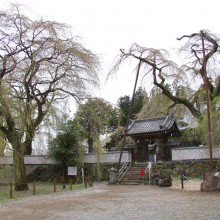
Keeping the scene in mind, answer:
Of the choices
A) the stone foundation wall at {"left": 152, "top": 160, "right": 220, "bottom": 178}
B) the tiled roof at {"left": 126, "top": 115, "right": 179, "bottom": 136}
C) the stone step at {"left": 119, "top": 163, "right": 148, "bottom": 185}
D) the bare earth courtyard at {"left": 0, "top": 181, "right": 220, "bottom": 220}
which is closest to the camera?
the bare earth courtyard at {"left": 0, "top": 181, "right": 220, "bottom": 220}

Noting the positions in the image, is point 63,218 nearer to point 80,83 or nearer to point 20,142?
point 20,142

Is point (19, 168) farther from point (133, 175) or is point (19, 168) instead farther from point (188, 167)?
point (188, 167)

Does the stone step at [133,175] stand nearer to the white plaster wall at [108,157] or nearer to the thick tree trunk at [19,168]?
the white plaster wall at [108,157]

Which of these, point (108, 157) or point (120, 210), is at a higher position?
point (108, 157)

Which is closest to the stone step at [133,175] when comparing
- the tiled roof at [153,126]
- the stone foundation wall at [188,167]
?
the stone foundation wall at [188,167]

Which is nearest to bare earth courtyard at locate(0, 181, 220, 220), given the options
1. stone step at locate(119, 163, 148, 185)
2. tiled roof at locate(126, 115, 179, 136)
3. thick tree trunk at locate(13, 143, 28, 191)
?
thick tree trunk at locate(13, 143, 28, 191)

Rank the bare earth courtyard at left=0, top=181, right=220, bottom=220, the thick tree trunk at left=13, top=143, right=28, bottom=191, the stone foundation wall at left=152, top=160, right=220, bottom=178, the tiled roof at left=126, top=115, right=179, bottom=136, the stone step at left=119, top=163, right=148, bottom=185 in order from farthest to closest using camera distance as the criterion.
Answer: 1. the tiled roof at left=126, top=115, right=179, bottom=136
2. the stone foundation wall at left=152, top=160, right=220, bottom=178
3. the stone step at left=119, top=163, right=148, bottom=185
4. the thick tree trunk at left=13, top=143, right=28, bottom=191
5. the bare earth courtyard at left=0, top=181, right=220, bottom=220

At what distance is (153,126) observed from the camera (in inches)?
1012

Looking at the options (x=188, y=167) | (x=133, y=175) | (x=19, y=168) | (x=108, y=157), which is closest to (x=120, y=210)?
(x=19, y=168)

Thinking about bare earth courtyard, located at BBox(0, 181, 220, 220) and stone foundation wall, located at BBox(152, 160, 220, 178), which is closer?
bare earth courtyard, located at BBox(0, 181, 220, 220)

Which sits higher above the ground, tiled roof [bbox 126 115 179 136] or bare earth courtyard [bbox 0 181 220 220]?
tiled roof [bbox 126 115 179 136]

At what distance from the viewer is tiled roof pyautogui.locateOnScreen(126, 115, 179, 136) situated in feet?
80.7

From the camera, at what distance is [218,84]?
1964 cm

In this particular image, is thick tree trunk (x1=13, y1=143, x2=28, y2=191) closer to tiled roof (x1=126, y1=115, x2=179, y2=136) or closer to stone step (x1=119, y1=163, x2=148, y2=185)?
stone step (x1=119, y1=163, x2=148, y2=185)
